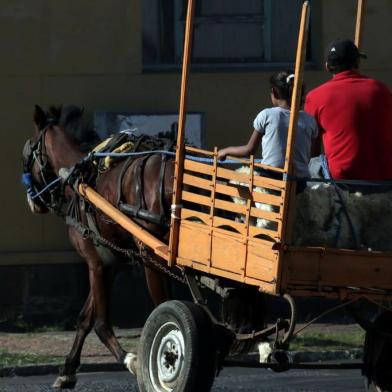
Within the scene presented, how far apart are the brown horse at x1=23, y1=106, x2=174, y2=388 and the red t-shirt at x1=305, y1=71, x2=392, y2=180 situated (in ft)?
6.28

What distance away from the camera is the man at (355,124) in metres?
8.20

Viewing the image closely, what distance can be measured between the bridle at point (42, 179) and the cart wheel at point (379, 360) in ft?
→ 12.2

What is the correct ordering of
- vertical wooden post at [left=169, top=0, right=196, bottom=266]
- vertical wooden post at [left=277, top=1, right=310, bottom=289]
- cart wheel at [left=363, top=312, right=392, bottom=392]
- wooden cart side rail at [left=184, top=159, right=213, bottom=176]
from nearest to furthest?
vertical wooden post at [left=277, top=1, right=310, bottom=289] → wooden cart side rail at [left=184, top=159, right=213, bottom=176] → vertical wooden post at [left=169, top=0, right=196, bottom=266] → cart wheel at [left=363, top=312, right=392, bottom=392]

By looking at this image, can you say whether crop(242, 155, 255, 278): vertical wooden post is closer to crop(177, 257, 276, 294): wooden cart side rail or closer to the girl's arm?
crop(177, 257, 276, 294): wooden cart side rail

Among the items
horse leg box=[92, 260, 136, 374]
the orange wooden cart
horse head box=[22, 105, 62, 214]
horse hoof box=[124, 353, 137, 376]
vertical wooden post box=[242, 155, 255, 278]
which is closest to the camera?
the orange wooden cart

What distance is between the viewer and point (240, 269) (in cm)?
776

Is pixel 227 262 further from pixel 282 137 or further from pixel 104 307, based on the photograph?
pixel 104 307

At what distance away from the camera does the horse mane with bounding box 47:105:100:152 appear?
11.5 m

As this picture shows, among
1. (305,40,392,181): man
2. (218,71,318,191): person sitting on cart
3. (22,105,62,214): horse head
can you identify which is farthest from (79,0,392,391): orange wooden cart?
(22,105,62,214): horse head

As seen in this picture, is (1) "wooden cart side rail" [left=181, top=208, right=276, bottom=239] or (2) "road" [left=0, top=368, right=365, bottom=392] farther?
(2) "road" [left=0, top=368, right=365, bottom=392]

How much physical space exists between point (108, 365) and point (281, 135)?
15.4ft

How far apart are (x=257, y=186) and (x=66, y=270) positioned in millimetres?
7439

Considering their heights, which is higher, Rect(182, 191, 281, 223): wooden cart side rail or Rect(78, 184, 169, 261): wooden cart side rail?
Rect(182, 191, 281, 223): wooden cart side rail

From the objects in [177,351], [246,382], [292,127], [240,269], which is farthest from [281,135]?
[246,382]
